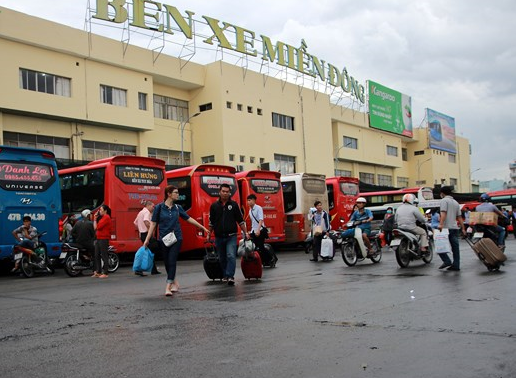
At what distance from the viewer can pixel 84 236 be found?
15055 millimetres

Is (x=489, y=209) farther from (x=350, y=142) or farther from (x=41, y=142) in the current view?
(x=350, y=142)

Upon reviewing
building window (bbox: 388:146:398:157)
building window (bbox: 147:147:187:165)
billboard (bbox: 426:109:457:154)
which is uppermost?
billboard (bbox: 426:109:457:154)

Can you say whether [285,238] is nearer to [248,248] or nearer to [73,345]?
[248,248]

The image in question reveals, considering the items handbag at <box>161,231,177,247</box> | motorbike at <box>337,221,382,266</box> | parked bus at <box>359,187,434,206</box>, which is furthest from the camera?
parked bus at <box>359,187,434,206</box>

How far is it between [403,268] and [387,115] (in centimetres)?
4948

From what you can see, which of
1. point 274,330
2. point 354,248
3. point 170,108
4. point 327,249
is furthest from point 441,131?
point 274,330

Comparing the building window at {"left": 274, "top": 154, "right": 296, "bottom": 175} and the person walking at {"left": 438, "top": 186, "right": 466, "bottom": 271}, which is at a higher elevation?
the building window at {"left": 274, "top": 154, "right": 296, "bottom": 175}

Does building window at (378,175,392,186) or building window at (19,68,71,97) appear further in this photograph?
building window at (378,175,392,186)

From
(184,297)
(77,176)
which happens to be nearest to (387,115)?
(77,176)

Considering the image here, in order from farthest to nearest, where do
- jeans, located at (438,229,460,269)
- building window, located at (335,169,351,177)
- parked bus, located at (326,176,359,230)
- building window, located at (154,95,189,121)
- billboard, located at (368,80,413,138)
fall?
building window, located at (335,169,351,177)
billboard, located at (368,80,413,138)
building window, located at (154,95,189,121)
parked bus, located at (326,176,359,230)
jeans, located at (438,229,460,269)

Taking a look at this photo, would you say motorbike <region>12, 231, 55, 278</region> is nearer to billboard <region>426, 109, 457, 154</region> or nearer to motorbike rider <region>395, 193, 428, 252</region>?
motorbike rider <region>395, 193, 428, 252</region>

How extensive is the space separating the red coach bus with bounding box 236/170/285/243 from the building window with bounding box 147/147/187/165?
665 inches

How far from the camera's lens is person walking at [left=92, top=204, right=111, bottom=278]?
14.0 meters

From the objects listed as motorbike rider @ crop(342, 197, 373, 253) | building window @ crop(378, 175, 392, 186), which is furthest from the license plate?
building window @ crop(378, 175, 392, 186)
